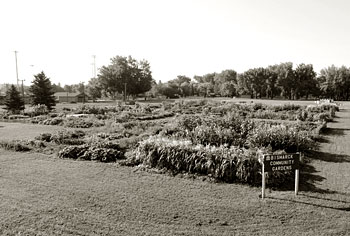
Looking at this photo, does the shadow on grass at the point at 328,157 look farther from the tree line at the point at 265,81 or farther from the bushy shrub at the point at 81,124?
the tree line at the point at 265,81

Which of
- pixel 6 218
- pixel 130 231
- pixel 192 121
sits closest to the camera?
pixel 130 231

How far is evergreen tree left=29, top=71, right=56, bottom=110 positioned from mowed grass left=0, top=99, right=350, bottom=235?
3432cm

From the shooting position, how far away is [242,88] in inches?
3452

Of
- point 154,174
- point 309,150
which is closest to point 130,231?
point 154,174

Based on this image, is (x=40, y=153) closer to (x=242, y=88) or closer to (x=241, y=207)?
(x=241, y=207)

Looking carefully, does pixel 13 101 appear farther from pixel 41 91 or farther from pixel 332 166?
pixel 332 166

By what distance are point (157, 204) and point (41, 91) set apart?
39.4 metres

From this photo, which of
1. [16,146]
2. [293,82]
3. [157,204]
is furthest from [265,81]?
[157,204]

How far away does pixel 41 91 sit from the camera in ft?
135

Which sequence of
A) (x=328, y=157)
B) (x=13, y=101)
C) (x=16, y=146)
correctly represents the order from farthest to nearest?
(x=13, y=101), (x=16, y=146), (x=328, y=157)

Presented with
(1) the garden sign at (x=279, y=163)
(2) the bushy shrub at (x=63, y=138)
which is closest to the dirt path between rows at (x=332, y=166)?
(1) the garden sign at (x=279, y=163)

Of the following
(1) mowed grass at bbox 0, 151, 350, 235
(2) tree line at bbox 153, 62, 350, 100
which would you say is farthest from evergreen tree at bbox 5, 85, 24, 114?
(2) tree line at bbox 153, 62, 350, 100

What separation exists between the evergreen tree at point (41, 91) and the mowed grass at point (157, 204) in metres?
34.3

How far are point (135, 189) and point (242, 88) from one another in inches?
3282
